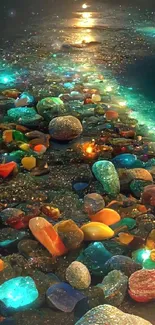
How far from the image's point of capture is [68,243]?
8.50 feet

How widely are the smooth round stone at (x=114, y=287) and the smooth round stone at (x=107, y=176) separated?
0.88 metres

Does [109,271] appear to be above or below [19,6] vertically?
above

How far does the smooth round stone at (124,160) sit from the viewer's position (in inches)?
138

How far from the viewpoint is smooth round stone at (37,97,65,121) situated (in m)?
4.22

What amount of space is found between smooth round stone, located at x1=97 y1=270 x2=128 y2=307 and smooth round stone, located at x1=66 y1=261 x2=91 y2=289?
70mm

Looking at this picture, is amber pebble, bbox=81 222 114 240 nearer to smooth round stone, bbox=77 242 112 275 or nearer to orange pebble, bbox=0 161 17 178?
smooth round stone, bbox=77 242 112 275

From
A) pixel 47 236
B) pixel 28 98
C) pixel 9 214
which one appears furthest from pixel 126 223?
pixel 28 98

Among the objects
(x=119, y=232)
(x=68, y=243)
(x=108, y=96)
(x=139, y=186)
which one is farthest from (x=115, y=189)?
(x=108, y=96)

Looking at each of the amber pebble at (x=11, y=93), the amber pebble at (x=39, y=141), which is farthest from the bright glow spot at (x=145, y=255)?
the amber pebble at (x=11, y=93)

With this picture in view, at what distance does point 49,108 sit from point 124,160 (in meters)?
1.10

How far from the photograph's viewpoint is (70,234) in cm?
260

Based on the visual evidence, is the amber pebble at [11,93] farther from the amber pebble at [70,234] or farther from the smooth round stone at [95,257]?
the smooth round stone at [95,257]

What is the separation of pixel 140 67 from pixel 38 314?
427cm

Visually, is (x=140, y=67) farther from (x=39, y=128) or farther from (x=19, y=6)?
(x=19, y=6)
